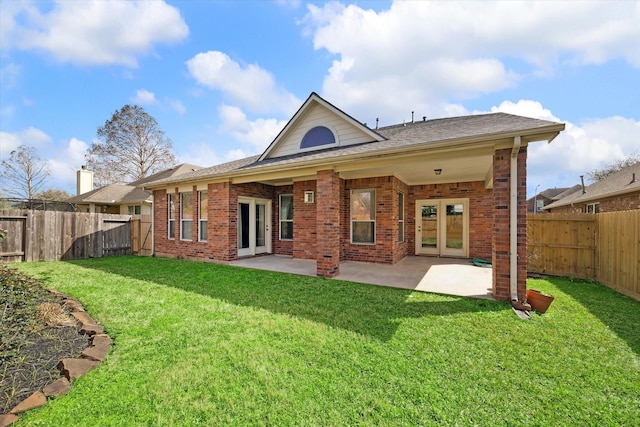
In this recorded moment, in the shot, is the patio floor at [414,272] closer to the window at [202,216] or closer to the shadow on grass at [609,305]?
the shadow on grass at [609,305]

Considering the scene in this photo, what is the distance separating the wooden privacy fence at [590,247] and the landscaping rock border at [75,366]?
347 inches

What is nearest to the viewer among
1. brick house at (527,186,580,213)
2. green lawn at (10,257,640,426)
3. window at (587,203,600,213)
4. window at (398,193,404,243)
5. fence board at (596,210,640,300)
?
green lawn at (10,257,640,426)

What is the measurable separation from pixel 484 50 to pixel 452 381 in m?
8.36

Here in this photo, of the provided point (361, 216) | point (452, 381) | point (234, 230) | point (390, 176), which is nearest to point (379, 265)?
point (361, 216)

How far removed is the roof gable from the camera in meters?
8.50

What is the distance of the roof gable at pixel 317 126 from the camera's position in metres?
8.50

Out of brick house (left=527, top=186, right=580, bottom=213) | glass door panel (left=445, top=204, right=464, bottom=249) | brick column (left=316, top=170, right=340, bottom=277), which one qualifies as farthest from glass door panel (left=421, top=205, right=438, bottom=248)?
brick house (left=527, top=186, right=580, bottom=213)

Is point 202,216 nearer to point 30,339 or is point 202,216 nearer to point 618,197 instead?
point 30,339

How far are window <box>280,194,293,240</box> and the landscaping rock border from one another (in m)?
6.80

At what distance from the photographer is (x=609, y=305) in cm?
477

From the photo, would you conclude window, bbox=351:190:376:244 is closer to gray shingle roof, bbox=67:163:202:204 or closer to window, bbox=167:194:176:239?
window, bbox=167:194:176:239

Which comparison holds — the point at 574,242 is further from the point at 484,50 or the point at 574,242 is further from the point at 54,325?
Answer: the point at 54,325

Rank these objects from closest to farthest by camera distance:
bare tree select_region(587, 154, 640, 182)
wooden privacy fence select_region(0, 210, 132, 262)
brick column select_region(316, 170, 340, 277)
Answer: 1. brick column select_region(316, 170, 340, 277)
2. wooden privacy fence select_region(0, 210, 132, 262)
3. bare tree select_region(587, 154, 640, 182)

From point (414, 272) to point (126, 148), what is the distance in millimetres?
26871
